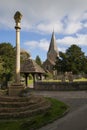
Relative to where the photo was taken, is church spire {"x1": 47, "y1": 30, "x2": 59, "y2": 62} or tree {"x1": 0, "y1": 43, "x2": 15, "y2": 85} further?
church spire {"x1": 47, "y1": 30, "x2": 59, "y2": 62}

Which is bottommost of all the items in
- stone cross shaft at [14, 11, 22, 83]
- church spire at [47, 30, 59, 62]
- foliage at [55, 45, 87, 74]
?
stone cross shaft at [14, 11, 22, 83]

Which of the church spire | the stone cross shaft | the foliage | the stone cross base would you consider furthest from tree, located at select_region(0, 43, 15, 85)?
the church spire

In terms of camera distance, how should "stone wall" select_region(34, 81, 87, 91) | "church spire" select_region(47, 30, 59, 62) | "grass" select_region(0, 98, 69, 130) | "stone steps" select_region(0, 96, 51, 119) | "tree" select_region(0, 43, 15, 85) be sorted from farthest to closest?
"church spire" select_region(47, 30, 59, 62)
"tree" select_region(0, 43, 15, 85)
"stone wall" select_region(34, 81, 87, 91)
"stone steps" select_region(0, 96, 51, 119)
"grass" select_region(0, 98, 69, 130)

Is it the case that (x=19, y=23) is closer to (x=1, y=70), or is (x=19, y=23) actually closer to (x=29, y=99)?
(x=29, y=99)

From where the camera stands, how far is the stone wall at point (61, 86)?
36875mm

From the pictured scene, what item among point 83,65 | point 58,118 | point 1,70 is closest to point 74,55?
point 83,65

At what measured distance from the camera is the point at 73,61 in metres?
78.9

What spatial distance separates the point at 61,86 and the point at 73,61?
41826mm

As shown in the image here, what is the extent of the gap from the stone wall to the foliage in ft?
128

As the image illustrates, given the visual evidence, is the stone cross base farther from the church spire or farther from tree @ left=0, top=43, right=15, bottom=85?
the church spire

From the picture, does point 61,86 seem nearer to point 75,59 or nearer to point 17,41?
point 17,41

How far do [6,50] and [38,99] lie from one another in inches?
1517

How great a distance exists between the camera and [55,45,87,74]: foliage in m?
77.7

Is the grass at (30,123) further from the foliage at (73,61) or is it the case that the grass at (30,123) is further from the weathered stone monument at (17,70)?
the foliage at (73,61)
